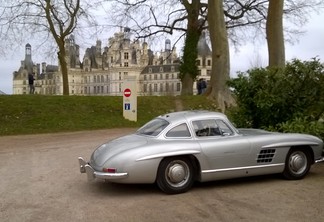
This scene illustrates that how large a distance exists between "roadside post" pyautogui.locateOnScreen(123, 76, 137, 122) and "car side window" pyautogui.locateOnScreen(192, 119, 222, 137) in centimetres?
1266

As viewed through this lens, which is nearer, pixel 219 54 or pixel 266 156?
pixel 266 156

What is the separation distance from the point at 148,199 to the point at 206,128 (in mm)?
1716

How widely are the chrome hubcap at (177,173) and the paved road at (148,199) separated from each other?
0.25m

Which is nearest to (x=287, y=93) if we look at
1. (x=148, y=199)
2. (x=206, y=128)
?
(x=206, y=128)

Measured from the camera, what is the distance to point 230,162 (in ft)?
23.9

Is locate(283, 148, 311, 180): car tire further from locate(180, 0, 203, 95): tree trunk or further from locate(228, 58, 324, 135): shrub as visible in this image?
locate(180, 0, 203, 95): tree trunk

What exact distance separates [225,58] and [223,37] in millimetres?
1210

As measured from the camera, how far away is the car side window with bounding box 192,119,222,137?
24.4 feet

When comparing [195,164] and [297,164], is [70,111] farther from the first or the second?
[297,164]

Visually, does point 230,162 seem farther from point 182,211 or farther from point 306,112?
point 306,112

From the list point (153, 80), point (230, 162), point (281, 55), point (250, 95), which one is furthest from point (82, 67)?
point (230, 162)

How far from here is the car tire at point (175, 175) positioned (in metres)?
6.84

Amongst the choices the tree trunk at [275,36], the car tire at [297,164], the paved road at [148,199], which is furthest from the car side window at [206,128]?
the tree trunk at [275,36]

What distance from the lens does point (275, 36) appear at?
19.9 metres
